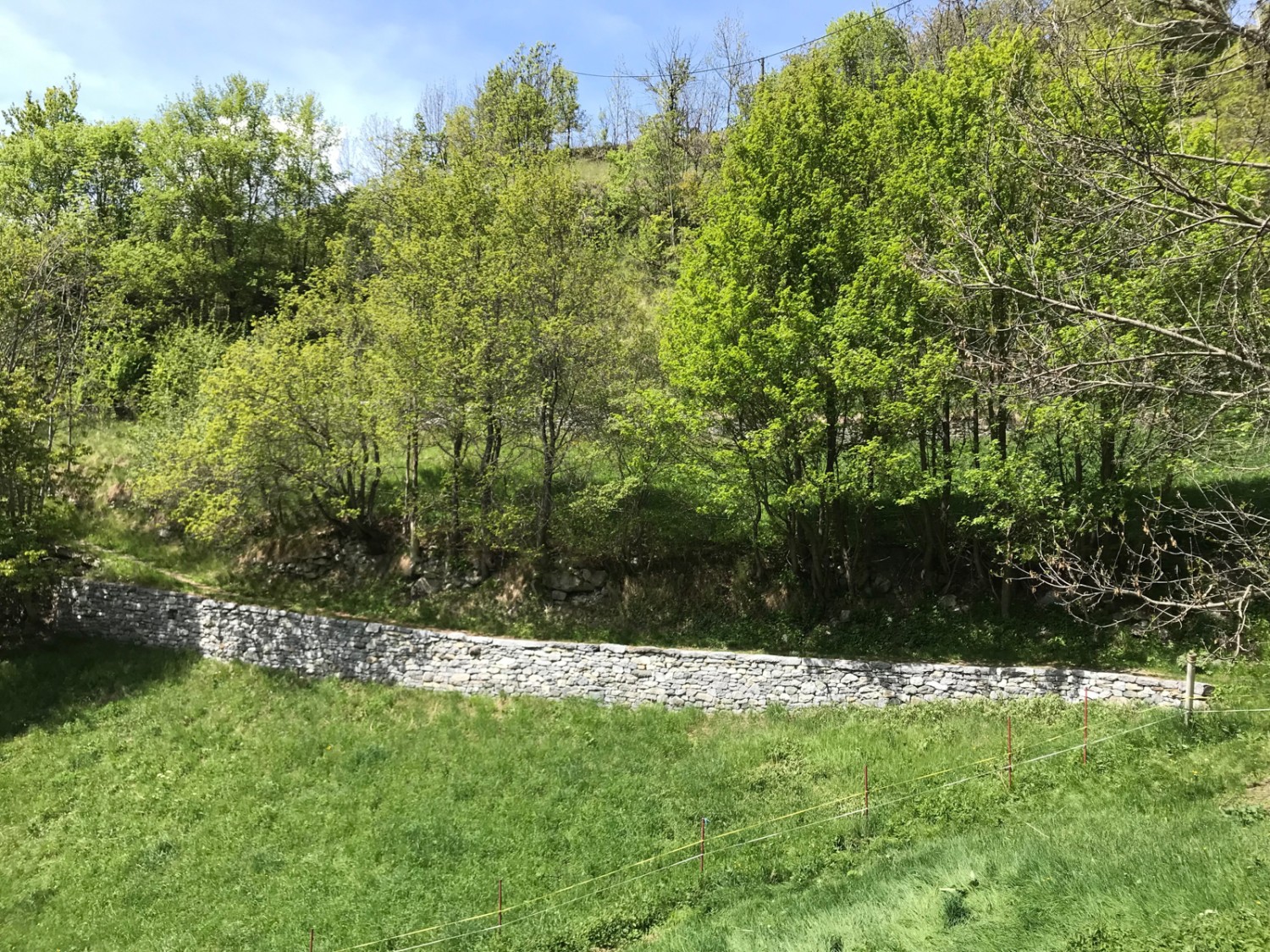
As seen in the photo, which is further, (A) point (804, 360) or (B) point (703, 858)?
(A) point (804, 360)

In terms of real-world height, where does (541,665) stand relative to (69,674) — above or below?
above

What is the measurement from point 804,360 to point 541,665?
29.9ft

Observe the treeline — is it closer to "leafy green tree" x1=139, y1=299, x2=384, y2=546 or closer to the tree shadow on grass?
"leafy green tree" x1=139, y1=299, x2=384, y2=546

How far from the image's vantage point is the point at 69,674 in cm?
1797

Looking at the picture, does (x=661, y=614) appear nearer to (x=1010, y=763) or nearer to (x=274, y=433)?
(x=1010, y=763)

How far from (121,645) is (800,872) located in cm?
1913

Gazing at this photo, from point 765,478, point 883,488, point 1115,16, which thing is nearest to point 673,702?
point 765,478

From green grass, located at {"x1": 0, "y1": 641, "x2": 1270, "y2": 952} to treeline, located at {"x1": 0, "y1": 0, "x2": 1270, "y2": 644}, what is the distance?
2.77 m

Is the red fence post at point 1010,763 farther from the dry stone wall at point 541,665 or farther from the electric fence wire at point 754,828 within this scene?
the dry stone wall at point 541,665

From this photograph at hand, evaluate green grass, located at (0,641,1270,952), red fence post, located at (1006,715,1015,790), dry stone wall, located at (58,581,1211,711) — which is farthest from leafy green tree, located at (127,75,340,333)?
red fence post, located at (1006,715,1015,790)

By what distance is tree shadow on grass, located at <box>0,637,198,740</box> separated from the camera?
16547 mm

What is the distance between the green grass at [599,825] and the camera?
7.65m

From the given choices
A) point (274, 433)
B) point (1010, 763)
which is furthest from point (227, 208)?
point (1010, 763)

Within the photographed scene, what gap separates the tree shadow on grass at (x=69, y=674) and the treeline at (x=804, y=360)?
145 inches
